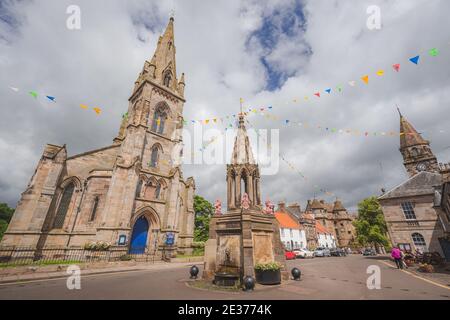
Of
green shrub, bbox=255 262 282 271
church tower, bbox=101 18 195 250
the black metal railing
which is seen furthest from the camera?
church tower, bbox=101 18 195 250

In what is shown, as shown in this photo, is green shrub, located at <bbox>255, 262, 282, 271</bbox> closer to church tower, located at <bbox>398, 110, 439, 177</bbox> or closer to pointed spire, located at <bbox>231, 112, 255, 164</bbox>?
pointed spire, located at <bbox>231, 112, 255, 164</bbox>

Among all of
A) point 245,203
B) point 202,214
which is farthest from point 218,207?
point 202,214

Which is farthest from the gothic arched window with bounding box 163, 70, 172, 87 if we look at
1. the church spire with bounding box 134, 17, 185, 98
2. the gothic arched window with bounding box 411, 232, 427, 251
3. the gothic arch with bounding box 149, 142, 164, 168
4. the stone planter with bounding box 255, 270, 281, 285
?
the gothic arched window with bounding box 411, 232, 427, 251

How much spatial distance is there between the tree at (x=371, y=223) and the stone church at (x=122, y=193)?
80.9 ft

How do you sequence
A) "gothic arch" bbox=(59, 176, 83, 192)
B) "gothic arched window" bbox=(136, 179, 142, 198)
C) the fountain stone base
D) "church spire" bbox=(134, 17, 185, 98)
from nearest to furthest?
the fountain stone base
"gothic arch" bbox=(59, 176, 83, 192)
"gothic arched window" bbox=(136, 179, 142, 198)
"church spire" bbox=(134, 17, 185, 98)

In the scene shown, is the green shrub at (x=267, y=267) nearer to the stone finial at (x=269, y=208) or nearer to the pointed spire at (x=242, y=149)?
the stone finial at (x=269, y=208)

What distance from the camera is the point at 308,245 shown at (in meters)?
47.6

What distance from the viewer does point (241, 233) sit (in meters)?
9.23

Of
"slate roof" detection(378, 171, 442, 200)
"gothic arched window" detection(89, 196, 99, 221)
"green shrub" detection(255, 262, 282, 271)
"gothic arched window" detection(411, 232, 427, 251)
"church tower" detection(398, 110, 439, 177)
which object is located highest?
"church tower" detection(398, 110, 439, 177)

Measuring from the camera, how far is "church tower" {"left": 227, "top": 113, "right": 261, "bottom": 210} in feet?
35.9

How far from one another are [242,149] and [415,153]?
47.4 metres

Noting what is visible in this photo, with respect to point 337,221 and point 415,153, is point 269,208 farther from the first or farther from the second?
point 337,221
